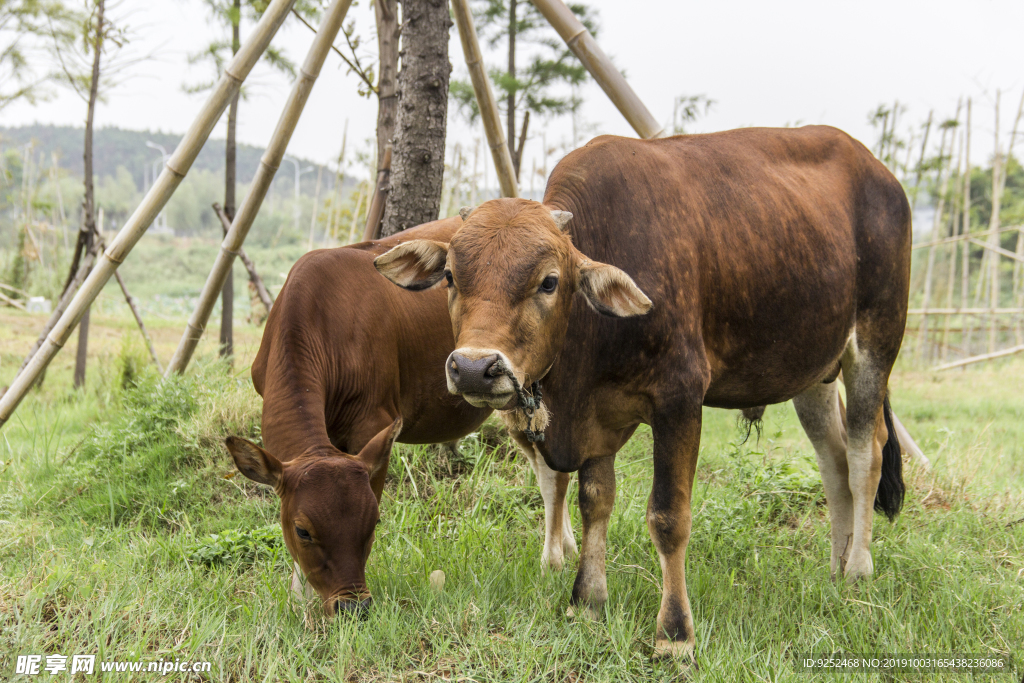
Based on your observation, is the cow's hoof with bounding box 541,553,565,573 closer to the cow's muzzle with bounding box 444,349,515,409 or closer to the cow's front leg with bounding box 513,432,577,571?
the cow's front leg with bounding box 513,432,577,571

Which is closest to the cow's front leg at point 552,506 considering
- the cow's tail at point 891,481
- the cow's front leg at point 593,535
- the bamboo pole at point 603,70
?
the cow's front leg at point 593,535

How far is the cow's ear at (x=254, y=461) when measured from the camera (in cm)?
274

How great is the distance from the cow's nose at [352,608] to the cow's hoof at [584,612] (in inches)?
32.0

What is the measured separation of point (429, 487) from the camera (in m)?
4.55

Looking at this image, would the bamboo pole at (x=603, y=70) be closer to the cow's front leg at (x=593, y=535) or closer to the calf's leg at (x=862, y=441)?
the calf's leg at (x=862, y=441)

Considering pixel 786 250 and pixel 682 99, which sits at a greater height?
pixel 682 99

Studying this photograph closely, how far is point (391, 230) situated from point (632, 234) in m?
2.54

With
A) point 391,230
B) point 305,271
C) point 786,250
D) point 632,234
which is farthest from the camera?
point 391,230

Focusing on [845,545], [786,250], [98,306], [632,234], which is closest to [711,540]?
[845,545]

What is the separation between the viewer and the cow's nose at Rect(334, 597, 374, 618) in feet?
9.03

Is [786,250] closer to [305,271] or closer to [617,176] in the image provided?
[617,176]

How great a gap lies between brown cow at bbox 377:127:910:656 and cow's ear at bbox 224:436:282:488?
86cm

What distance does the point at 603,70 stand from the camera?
15.1 feet

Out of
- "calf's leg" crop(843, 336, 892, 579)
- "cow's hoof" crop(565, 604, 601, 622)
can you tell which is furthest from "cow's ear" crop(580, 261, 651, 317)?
"calf's leg" crop(843, 336, 892, 579)
